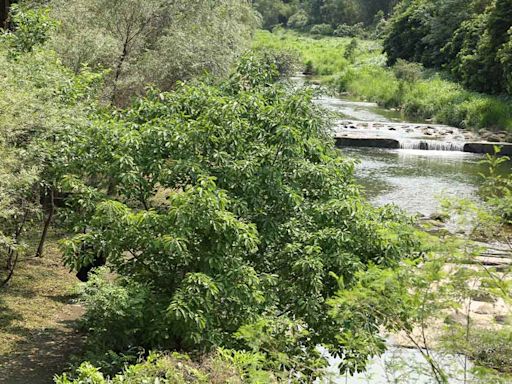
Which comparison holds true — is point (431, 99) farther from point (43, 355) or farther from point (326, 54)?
point (43, 355)

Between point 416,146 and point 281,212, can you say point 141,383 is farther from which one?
point 416,146

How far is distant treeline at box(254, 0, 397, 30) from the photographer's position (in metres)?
97.3

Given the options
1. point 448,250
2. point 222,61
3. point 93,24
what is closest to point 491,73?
point 222,61

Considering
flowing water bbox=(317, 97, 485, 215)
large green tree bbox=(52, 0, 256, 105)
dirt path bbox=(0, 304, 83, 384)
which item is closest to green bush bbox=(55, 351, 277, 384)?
dirt path bbox=(0, 304, 83, 384)

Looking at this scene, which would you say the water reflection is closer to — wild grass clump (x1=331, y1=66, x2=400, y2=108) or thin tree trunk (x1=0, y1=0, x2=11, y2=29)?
thin tree trunk (x1=0, y1=0, x2=11, y2=29)

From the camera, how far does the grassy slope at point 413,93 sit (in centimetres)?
3788

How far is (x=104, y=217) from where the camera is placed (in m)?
9.49

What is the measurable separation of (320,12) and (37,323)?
9494 centimetres

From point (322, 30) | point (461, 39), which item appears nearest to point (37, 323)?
point (461, 39)

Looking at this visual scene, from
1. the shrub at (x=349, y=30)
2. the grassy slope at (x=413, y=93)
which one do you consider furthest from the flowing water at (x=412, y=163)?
the shrub at (x=349, y=30)

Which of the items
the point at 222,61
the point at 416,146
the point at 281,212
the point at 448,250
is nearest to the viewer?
the point at 448,250

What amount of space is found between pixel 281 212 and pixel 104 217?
100 inches

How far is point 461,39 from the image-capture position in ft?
156

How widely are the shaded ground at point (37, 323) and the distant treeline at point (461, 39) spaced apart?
28585 millimetres
